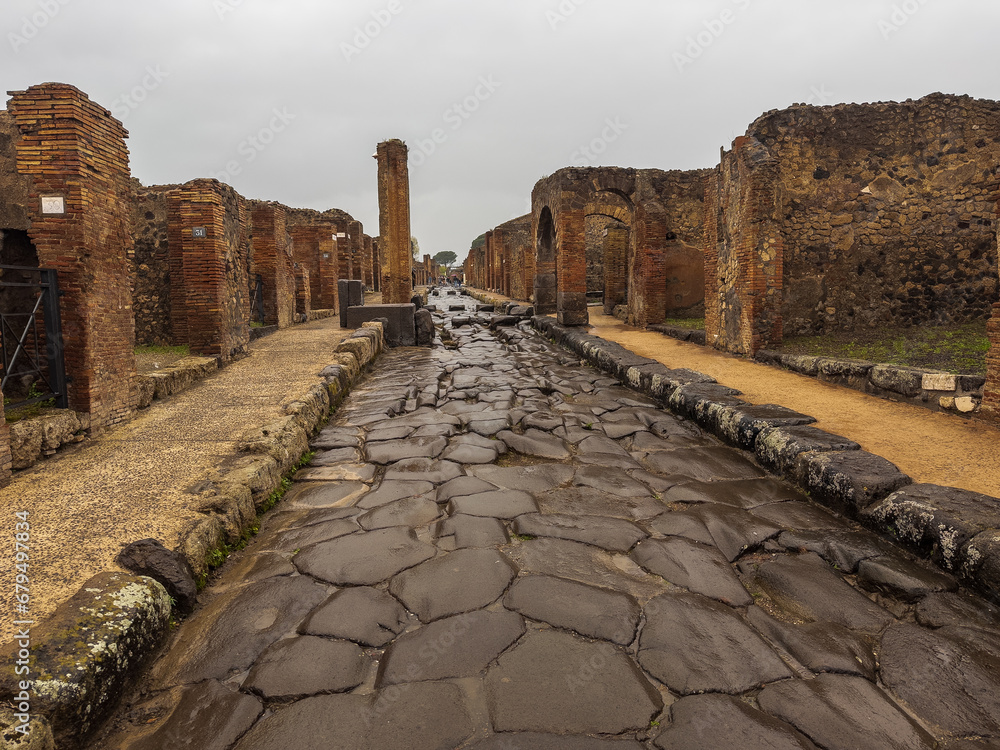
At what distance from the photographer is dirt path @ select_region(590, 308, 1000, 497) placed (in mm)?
3148

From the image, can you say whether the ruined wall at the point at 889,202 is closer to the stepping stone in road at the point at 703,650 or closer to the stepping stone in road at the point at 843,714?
the stepping stone in road at the point at 703,650

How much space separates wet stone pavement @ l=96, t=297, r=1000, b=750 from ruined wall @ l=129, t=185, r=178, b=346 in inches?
277

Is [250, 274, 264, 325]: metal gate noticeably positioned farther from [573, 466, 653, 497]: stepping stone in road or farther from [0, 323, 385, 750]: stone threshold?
[573, 466, 653, 497]: stepping stone in road

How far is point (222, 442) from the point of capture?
150 inches

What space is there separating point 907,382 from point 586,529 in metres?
3.64

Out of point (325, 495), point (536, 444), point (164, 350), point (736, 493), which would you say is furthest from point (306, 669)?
point (164, 350)

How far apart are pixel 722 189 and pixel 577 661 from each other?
838 cm

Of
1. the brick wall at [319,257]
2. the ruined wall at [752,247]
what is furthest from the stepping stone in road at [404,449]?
the brick wall at [319,257]

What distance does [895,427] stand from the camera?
4.05 meters

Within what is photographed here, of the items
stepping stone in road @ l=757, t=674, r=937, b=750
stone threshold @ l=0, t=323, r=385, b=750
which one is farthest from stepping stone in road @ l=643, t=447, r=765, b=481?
stone threshold @ l=0, t=323, r=385, b=750

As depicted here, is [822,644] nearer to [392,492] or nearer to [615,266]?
[392,492]

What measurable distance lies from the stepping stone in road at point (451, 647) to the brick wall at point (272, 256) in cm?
1100

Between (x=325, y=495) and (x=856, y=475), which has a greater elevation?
(x=856, y=475)

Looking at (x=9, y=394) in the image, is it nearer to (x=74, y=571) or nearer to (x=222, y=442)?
(x=222, y=442)
